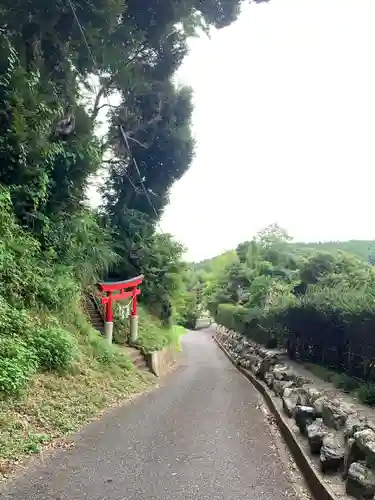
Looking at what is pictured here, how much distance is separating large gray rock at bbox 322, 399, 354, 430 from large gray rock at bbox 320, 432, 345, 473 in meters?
0.51

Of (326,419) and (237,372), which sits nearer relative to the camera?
(326,419)

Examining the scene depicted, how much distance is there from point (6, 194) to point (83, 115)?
4.44m

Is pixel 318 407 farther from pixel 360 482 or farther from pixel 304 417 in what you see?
pixel 360 482

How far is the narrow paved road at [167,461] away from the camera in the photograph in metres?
3.75

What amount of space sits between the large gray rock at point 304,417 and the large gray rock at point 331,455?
94 cm

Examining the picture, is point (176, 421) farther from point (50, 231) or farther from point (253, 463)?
point (50, 231)

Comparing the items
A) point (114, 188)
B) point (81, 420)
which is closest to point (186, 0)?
point (114, 188)

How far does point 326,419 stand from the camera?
5219 mm

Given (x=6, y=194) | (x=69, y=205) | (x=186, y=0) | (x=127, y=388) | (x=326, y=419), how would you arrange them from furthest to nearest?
(x=186, y=0), (x=69, y=205), (x=127, y=388), (x=6, y=194), (x=326, y=419)

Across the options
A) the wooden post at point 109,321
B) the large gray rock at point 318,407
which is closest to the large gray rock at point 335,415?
the large gray rock at point 318,407

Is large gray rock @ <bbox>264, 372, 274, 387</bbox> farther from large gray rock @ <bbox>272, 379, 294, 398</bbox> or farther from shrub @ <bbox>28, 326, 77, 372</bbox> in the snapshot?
shrub @ <bbox>28, 326, 77, 372</bbox>

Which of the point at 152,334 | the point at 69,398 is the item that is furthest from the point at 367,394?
the point at 152,334

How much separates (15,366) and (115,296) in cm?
647

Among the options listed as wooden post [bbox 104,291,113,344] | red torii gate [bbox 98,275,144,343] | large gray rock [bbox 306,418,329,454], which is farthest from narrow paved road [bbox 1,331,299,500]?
red torii gate [bbox 98,275,144,343]
